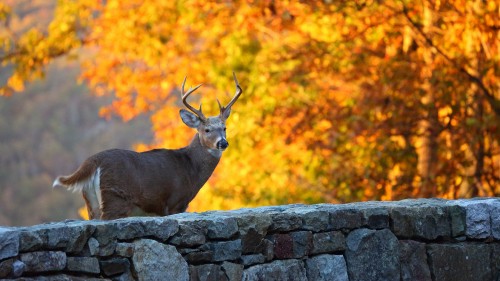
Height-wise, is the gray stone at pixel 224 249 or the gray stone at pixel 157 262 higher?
the gray stone at pixel 224 249

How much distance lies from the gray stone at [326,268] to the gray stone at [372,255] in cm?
8

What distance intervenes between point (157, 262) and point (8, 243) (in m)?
0.91

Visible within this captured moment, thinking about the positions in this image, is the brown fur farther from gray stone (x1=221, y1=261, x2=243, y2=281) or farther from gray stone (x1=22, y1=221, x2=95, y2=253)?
gray stone (x1=22, y1=221, x2=95, y2=253)

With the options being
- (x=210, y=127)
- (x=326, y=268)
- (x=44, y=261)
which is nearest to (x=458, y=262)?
(x=326, y=268)

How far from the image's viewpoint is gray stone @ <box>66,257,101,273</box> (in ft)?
16.9

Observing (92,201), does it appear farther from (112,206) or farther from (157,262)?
(157,262)

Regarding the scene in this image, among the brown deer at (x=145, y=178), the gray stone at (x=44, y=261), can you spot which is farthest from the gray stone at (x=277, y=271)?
the brown deer at (x=145, y=178)

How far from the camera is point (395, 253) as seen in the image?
6359mm

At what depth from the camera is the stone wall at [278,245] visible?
201 inches

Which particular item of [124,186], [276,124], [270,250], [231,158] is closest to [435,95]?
[276,124]

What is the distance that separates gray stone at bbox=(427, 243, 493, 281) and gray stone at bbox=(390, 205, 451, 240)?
0.09m

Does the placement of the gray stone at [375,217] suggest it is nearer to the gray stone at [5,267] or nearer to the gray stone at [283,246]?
the gray stone at [283,246]

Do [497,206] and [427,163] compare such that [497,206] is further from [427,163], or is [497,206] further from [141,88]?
[141,88]

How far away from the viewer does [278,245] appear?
6.00 meters
